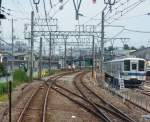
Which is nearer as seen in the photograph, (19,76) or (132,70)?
(132,70)

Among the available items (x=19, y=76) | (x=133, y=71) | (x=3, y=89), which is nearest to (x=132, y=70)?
(x=133, y=71)

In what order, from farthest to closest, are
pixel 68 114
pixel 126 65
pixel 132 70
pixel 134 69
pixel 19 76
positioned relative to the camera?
pixel 19 76, pixel 134 69, pixel 132 70, pixel 126 65, pixel 68 114

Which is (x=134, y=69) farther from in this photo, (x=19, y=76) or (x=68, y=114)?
(x=68, y=114)

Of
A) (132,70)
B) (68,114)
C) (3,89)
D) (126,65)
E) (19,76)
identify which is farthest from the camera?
(19,76)

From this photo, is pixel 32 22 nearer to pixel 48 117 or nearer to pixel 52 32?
pixel 52 32

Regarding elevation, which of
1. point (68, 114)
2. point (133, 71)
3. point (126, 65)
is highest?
point (126, 65)

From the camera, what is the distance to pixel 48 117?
19.1 meters

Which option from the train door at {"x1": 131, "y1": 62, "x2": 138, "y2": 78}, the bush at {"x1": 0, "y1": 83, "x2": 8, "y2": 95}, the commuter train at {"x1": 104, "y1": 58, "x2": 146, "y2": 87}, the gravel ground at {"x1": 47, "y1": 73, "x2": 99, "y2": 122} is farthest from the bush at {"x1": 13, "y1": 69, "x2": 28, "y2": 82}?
the gravel ground at {"x1": 47, "y1": 73, "x2": 99, "y2": 122}

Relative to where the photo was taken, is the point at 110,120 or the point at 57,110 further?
the point at 57,110

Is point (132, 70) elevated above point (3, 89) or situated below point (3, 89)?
above

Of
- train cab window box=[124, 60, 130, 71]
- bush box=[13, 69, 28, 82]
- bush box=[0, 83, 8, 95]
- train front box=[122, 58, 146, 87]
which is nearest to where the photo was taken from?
bush box=[0, 83, 8, 95]

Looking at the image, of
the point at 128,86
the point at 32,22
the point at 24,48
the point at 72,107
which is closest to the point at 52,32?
the point at 32,22

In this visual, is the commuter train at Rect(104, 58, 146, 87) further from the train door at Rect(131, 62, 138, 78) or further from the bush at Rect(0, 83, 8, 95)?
the bush at Rect(0, 83, 8, 95)

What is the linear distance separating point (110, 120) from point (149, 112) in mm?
3462
